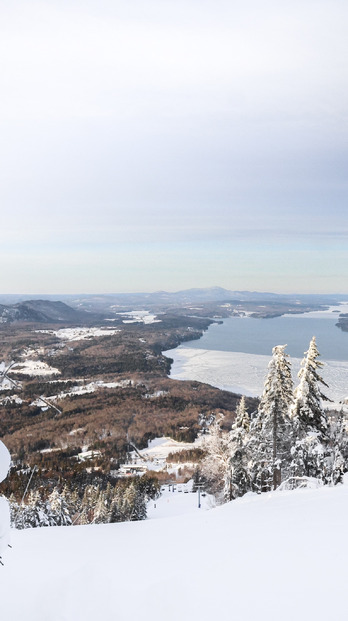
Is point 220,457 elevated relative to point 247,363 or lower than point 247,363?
elevated

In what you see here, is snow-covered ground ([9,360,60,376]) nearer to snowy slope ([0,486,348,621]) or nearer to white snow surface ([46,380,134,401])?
white snow surface ([46,380,134,401])

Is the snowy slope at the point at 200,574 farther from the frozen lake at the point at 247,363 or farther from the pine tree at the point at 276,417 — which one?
the frozen lake at the point at 247,363

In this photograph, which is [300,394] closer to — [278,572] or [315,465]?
[315,465]

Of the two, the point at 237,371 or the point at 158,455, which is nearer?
the point at 158,455

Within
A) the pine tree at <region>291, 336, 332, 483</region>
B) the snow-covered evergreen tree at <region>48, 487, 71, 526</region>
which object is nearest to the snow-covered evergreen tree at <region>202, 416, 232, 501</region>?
the pine tree at <region>291, 336, 332, 483</region>

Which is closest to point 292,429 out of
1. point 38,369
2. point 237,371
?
point 237,371

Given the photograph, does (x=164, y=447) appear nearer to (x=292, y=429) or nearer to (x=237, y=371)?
(x=237, y=371)

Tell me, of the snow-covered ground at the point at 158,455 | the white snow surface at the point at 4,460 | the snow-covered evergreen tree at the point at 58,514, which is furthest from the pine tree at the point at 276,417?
the snow-covered ground at the point at 158,455

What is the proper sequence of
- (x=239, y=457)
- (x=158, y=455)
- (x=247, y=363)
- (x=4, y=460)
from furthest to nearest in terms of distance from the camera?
(x=247, y=363) → (x=158, y=455) → (x=239, y=457) → (x=4, y=460)
